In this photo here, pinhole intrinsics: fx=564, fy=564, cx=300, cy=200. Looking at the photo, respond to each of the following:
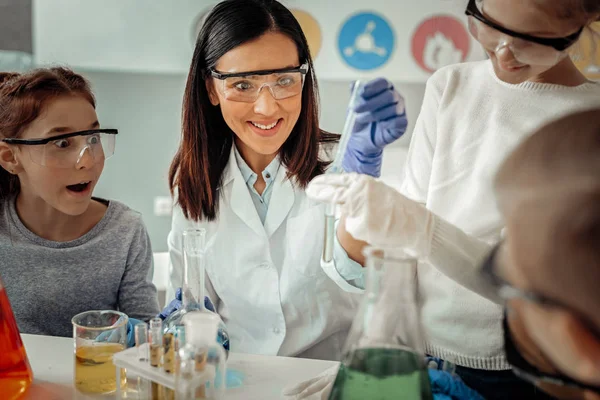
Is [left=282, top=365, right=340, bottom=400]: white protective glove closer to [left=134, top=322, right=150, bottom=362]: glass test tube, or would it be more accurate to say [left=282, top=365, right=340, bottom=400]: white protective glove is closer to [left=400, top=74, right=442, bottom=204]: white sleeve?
[left=134, top=322, right=150, bottom=362]: glass test tube

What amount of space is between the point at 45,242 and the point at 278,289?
76 cm

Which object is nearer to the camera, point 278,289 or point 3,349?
point 3,349

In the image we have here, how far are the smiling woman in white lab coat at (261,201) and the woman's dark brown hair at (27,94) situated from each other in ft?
1.27

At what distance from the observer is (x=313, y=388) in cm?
114

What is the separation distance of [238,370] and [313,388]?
0.70ft

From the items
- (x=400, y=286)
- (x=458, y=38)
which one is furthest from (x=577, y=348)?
(x=458, y=38)

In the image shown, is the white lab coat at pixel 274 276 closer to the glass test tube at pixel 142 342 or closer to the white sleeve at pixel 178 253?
the white sleeve at pixel 178 253

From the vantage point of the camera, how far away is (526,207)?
628 millimetres

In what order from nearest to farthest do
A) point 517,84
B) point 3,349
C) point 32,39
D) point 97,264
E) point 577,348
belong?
point 577,348
point 3,349
point 517,84
point 97,264
point 32,39

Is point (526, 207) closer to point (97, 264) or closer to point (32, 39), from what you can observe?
point (97, 264)

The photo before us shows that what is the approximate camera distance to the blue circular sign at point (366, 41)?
3.48 meters

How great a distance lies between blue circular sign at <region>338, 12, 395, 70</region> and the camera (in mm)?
3484

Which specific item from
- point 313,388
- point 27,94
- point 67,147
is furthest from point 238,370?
point 27,94

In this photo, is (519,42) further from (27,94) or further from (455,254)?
(27,94)
